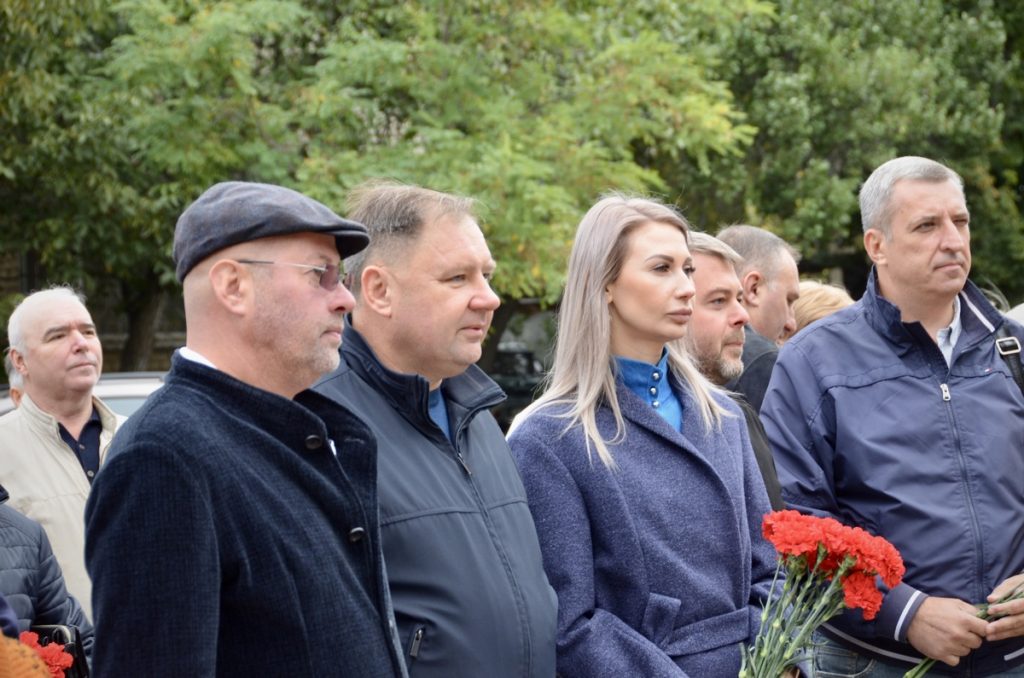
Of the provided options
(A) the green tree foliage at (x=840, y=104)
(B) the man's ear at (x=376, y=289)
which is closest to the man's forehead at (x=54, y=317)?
(B) the man's ear at (x=376, y=289)

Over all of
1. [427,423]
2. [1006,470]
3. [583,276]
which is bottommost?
[1006,470]

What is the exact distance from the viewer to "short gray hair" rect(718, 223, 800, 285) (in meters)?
5.93

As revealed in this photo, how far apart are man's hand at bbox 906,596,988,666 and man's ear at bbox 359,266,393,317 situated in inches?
68.2

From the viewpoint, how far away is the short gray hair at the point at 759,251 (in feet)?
19.5

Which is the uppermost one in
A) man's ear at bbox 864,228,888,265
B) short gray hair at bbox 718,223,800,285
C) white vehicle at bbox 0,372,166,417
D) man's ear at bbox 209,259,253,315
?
man's ear at bbox 209,259,253,315

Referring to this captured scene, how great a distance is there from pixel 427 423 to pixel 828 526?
0.99 meters

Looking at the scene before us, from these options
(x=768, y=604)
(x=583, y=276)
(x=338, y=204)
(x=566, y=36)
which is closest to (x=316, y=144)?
(x=338, y=204)

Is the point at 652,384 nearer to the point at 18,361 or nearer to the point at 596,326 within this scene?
the point at 596,326

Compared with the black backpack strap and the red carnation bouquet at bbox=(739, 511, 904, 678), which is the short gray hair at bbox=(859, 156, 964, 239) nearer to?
the black backpack strap

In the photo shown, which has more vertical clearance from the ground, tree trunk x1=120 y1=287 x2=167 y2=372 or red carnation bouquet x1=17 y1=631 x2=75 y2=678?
red carnation bouquet x1=17 y1=631 x2=75 y2=678

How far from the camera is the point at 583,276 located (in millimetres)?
3797

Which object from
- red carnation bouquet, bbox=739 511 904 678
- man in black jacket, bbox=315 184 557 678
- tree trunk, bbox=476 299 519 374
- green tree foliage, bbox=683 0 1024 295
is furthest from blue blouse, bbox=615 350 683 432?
green tree foliage, bbox=683 0 1024 295

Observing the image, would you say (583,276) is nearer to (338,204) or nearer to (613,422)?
(613,422)

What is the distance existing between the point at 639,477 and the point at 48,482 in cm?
274
